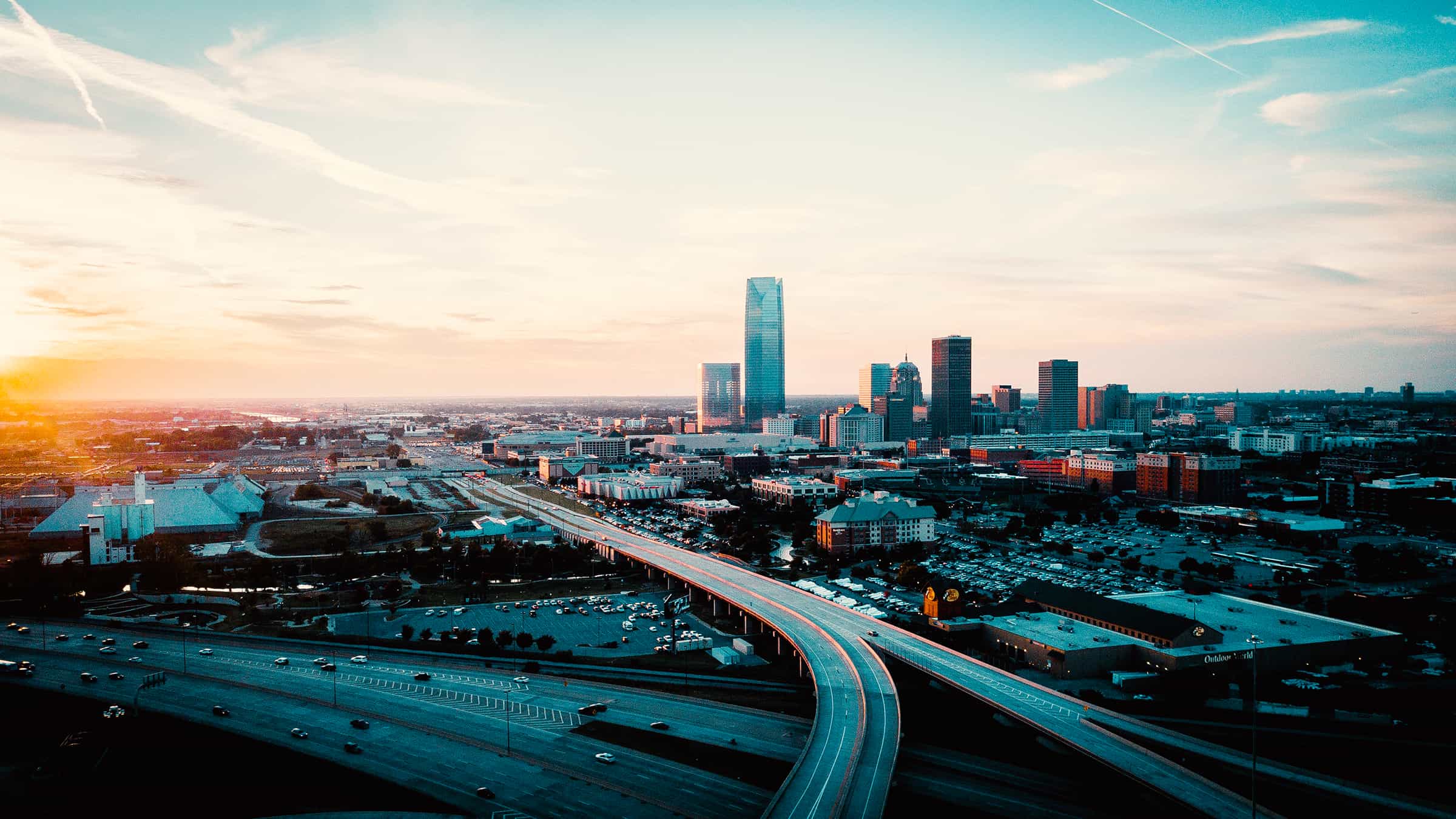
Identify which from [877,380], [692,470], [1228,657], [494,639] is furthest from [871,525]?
[877,380]

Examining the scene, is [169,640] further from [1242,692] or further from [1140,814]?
[1242,692]

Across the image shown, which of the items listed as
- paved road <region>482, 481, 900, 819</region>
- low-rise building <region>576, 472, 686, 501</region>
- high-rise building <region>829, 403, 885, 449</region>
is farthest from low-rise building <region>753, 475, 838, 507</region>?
high-rise building <region>829, 403, 885, 449</region>

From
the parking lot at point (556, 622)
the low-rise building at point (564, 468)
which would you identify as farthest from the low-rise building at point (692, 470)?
the parking lot at point (556, 622)

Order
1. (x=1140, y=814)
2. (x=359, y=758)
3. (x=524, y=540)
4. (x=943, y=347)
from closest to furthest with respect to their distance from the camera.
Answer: (x=1140, y=814) < (x=359, y=758) < (x=524, y=540) < (x=943, y=347)

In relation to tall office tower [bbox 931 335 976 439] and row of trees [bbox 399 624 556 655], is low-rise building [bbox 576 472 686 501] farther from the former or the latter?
tall office tower [bbox 931 335 976 439]

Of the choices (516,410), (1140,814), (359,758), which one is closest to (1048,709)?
(1140,814)
